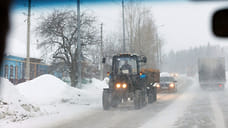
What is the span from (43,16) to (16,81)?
226 inches

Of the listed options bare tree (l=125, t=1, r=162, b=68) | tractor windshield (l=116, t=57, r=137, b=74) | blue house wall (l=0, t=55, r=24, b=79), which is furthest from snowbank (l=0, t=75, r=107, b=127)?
bare tree (l=125, t=1, r=162, b=68)

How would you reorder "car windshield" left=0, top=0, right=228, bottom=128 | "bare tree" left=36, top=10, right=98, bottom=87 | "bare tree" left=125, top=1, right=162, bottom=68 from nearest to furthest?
"car windshield" left=0, top=0, right=228, bottom=128
"bare tree" left=36, top=10, right=98, bottom=87
"bare tree" left=125, top=1, right=162, bottom=68

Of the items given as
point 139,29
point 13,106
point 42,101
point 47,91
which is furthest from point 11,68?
point 139,29

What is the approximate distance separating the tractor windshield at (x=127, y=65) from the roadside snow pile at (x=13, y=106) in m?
5.24

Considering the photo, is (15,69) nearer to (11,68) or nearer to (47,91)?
(11,68)

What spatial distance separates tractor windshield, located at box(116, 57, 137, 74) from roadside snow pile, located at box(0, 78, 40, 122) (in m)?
5.24

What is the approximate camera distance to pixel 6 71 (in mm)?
24500

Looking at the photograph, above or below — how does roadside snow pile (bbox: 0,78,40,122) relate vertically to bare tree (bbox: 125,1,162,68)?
below

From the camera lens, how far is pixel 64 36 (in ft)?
78.2

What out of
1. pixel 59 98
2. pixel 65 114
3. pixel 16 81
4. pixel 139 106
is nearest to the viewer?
pixel 65 114

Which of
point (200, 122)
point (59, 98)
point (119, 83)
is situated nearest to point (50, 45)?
point (59, 98)

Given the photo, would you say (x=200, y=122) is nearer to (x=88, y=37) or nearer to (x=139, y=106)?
(x=139, y=106)

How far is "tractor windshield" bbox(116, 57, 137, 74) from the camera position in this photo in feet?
53.7

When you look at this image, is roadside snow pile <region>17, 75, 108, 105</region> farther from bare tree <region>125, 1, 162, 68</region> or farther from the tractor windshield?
bare tree <region>125, 1, 162, 68</region>
